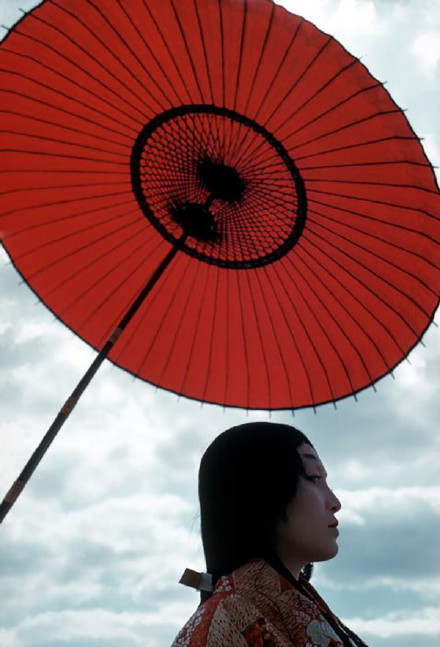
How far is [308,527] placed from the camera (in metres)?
1.90

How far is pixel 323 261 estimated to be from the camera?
146 inches

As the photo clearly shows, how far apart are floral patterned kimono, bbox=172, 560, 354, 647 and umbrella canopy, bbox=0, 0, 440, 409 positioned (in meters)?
2.23

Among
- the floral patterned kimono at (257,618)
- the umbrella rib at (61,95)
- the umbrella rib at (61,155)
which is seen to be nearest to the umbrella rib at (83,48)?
the umbrella rib at (61,95)

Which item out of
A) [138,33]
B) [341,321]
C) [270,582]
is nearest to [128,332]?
[341,321]

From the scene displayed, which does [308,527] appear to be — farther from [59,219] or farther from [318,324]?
[59,219]

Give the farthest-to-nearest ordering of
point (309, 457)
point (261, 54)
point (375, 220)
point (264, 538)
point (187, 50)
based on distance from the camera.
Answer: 1. point (375, 220)
2. point (187, 50)
3. point (261, 54)
4. point (309, 457)
5. point (264, 538)

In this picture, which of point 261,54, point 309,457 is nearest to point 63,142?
point 261,54

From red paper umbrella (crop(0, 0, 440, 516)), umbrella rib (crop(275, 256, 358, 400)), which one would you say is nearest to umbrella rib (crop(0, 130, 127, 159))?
red paper umbrella (crop(0, 0, 440, 516))

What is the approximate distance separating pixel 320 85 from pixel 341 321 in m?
1.51

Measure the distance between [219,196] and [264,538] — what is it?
7.61ft

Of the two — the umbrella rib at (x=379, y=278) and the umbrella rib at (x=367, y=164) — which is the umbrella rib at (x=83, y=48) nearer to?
the umbrella rib at (x=367, y=164)

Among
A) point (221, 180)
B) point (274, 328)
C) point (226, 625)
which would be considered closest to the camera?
point (226, 625)

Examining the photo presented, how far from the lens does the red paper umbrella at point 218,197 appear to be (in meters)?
3.04

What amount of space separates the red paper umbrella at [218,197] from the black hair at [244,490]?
4.91 ft
